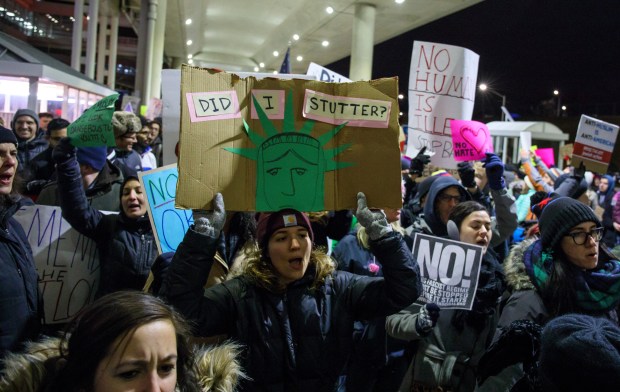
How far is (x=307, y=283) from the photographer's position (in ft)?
8.31

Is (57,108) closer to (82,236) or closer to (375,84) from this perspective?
(82,236)

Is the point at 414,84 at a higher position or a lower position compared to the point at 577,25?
lower

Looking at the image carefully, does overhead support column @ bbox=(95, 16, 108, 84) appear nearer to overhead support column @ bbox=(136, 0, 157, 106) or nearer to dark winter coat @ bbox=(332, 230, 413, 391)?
overhead support column @ bbox=(136, 0, 157, 106)

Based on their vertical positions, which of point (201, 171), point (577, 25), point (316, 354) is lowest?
point (316, 354)

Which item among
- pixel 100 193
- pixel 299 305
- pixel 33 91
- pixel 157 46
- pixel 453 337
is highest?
pixel 157 46

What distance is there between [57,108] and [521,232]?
11.4 m

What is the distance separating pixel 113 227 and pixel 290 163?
1.64m

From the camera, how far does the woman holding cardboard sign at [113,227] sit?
134 inches

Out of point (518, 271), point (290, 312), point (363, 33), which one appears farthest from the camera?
point (363, 33)

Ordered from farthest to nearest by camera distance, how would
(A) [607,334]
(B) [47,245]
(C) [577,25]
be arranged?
(C) [577,25] < (B) [47,245] < (A) [607,334]

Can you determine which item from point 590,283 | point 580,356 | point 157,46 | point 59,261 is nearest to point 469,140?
point 590,283

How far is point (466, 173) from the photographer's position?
5113mm

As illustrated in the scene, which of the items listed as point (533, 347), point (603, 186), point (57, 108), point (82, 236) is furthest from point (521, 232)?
point (57, 108)

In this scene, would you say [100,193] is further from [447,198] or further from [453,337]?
[453,337]
